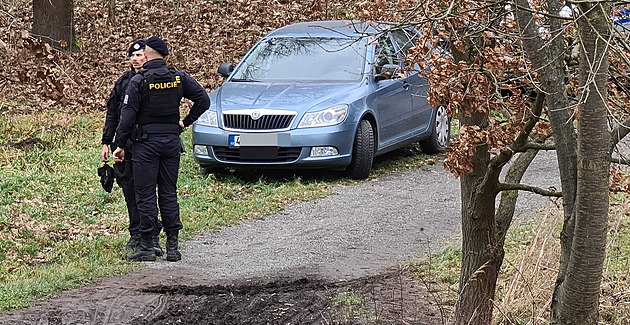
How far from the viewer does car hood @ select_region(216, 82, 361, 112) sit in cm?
1181

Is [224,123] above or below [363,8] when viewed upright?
below

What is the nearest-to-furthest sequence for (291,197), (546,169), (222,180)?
1. (291,197)
2. (222,180)
3. (546,169)

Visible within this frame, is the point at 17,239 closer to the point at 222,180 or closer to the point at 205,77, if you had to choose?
the point at 222,180

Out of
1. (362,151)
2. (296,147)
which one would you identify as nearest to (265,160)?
(296,147)

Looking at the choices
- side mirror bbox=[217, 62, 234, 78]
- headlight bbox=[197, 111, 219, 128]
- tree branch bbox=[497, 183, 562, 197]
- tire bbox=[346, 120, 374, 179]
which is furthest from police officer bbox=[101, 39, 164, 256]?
side mirror bbox=[217, 62, 234, 78]

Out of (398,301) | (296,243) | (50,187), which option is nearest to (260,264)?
(296,243)

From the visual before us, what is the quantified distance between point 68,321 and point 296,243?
3.17 meters

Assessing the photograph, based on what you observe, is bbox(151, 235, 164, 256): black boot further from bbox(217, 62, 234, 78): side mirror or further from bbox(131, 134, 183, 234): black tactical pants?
bbox(217, 62, 234, 78): side mirror

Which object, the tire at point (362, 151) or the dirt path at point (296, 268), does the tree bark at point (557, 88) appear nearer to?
the dirt path at point (296, 268)

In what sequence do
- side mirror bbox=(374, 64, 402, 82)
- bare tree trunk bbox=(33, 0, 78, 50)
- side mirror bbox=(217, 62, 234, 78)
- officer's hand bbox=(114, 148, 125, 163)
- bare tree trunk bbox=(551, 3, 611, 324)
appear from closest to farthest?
1. bare tree trunk bbox=(551, 3, 611, 324)
2. side mirror bbox=(374, 64, 402, 82)
3. officer's hand bbox=(114, 148, 125, 163)
4. side mirror bbox=(217, 62, 234, 78)
5. bare tree trunk bbox=(33, 0, 78, 50)

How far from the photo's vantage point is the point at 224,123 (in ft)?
38.8

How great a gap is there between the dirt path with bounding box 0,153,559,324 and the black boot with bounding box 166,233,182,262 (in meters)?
0.07

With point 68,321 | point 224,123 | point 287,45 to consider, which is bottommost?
point 68,321

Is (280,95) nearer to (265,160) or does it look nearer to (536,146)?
(265,160)
